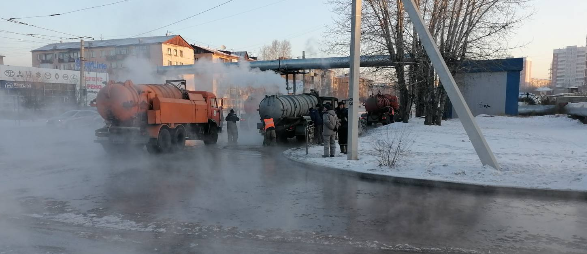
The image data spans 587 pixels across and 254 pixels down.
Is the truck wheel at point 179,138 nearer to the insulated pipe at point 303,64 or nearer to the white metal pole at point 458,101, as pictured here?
the white metal pole at point 458,101

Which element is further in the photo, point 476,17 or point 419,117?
point 419,117

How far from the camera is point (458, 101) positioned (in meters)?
9.46

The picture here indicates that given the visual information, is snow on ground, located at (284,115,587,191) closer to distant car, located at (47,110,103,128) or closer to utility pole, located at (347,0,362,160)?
utility pole, located at (347,0,362,160)

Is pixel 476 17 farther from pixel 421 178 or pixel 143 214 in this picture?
pixel 143 214

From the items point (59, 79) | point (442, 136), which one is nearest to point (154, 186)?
point (442, 136)

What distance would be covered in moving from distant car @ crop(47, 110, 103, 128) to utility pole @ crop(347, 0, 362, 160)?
70.8ft

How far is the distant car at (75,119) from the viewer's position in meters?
25.4

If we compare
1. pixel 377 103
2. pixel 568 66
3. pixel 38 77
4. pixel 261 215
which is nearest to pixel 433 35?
pixel 377 103

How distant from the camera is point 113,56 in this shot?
39188mm

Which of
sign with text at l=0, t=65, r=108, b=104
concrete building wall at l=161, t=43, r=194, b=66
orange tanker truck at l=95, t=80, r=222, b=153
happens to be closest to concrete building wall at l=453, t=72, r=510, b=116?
orange tanker truck at l=95, t=80, r=222, b=153

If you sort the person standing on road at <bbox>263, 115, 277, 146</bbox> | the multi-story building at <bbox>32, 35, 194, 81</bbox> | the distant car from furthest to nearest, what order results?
the multi-story building at <bbox>32, 35, 194, 81</bbox>
the distant car
the person standing on road at <bbox>263, 115, 277, 146</bbox>

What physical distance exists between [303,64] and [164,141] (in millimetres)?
19342

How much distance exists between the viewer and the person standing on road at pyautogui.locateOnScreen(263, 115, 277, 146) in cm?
1678

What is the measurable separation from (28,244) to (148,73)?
20.7 m
